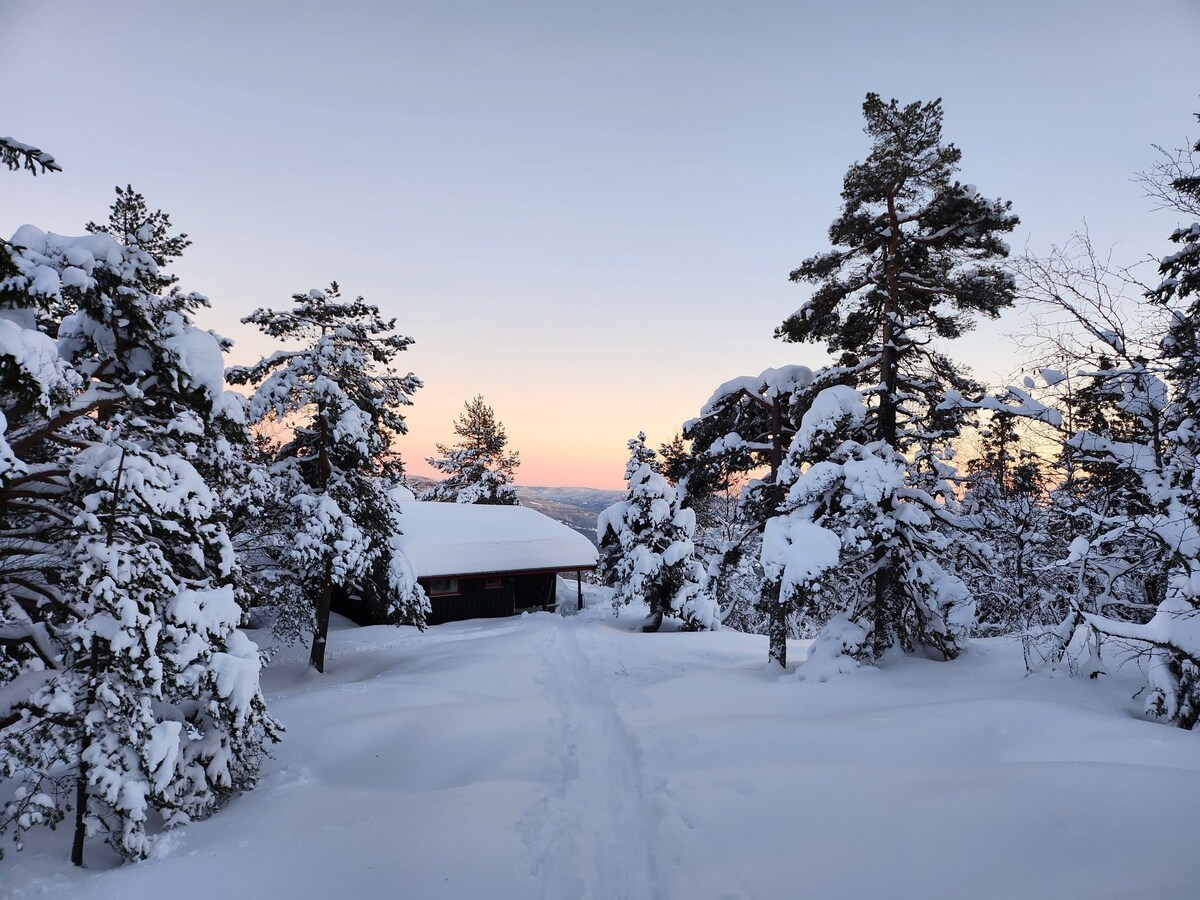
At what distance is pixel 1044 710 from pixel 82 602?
40.1ft

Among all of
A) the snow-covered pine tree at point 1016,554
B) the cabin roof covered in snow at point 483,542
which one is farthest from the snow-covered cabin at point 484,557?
the snow-covered pine tree at point 1016,554

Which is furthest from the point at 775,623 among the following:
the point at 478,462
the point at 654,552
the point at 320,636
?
the point at 478,462

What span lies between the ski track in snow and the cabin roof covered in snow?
15.4 m

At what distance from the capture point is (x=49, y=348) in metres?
5.17

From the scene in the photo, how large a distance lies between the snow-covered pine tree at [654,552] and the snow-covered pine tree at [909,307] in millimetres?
10029

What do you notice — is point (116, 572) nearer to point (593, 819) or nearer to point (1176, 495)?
point (593, 819)

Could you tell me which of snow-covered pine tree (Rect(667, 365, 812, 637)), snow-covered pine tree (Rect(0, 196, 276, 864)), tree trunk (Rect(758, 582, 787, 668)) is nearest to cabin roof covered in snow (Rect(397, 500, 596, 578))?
snow-covered pine tree (Rect(667, 365, 812, 637))

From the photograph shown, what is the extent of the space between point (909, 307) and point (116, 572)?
14.7 m

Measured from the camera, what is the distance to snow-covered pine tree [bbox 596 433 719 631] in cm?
2150

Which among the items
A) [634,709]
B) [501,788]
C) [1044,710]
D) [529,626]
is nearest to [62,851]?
[501,788]

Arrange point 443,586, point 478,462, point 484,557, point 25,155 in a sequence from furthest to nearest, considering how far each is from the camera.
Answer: point 478,462
point 484,557
point 443,586
point 25,155

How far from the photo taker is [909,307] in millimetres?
12055

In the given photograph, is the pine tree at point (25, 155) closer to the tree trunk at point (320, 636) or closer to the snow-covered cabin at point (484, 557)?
the tree trunk at point (320, 636)

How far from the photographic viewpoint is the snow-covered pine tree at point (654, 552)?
70.5ft
